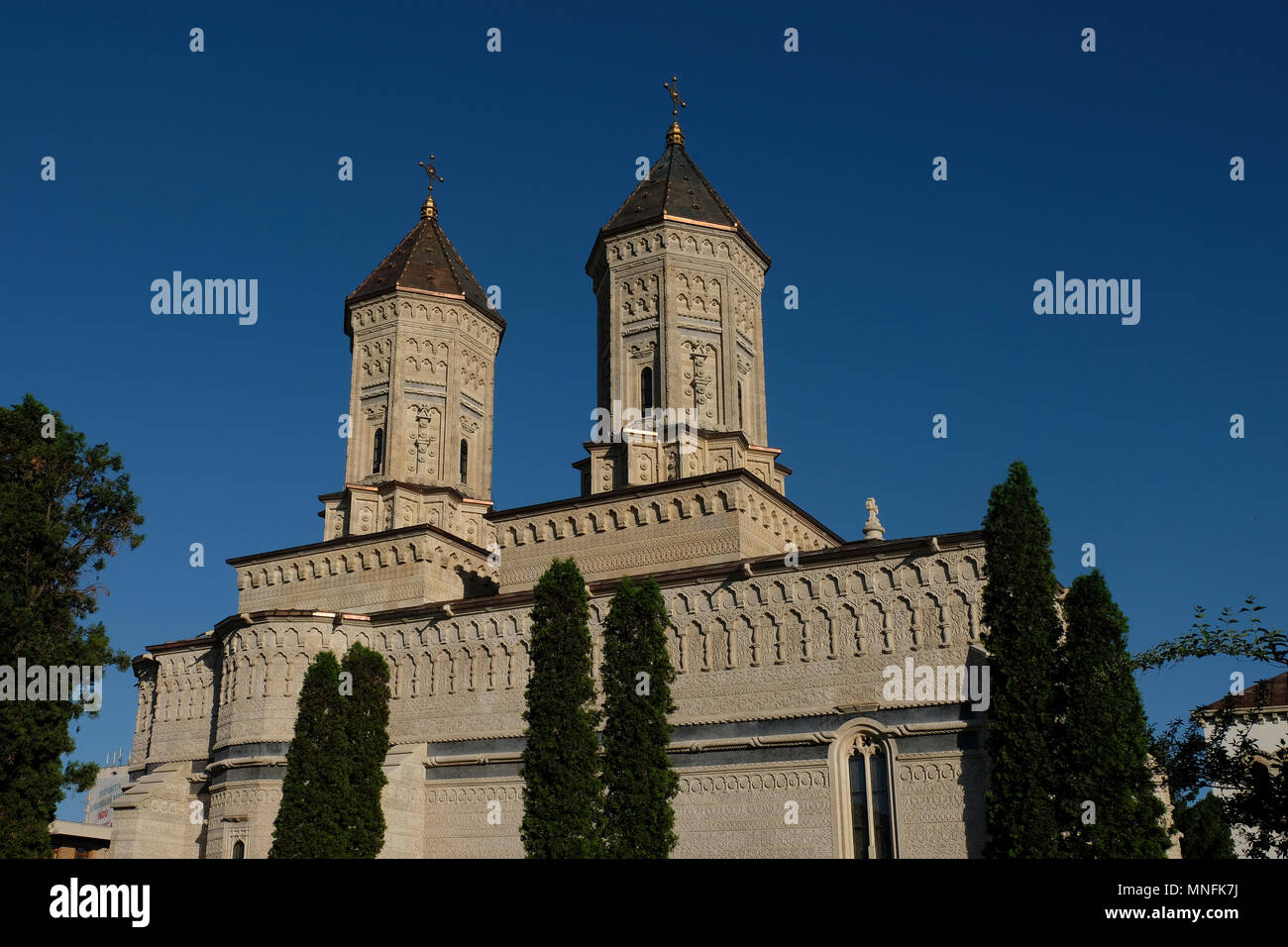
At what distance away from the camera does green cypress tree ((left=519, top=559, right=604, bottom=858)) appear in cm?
1856

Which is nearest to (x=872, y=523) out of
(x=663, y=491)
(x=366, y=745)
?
(x=663, y=491)

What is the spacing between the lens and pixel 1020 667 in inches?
663

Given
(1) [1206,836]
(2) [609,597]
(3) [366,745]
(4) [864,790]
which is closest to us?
(4) [864,790]

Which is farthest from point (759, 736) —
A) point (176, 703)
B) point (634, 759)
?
point (176, 703)

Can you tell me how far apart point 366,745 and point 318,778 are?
3.98 ft

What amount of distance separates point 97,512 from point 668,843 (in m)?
12.2

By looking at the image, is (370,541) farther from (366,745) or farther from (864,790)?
(864,790)

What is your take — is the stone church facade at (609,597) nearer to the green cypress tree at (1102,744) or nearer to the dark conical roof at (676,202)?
the dark conical roof at (676,202)

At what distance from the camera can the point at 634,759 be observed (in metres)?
18.8

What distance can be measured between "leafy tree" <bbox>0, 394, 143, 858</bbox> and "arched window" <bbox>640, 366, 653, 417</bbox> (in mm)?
10861
